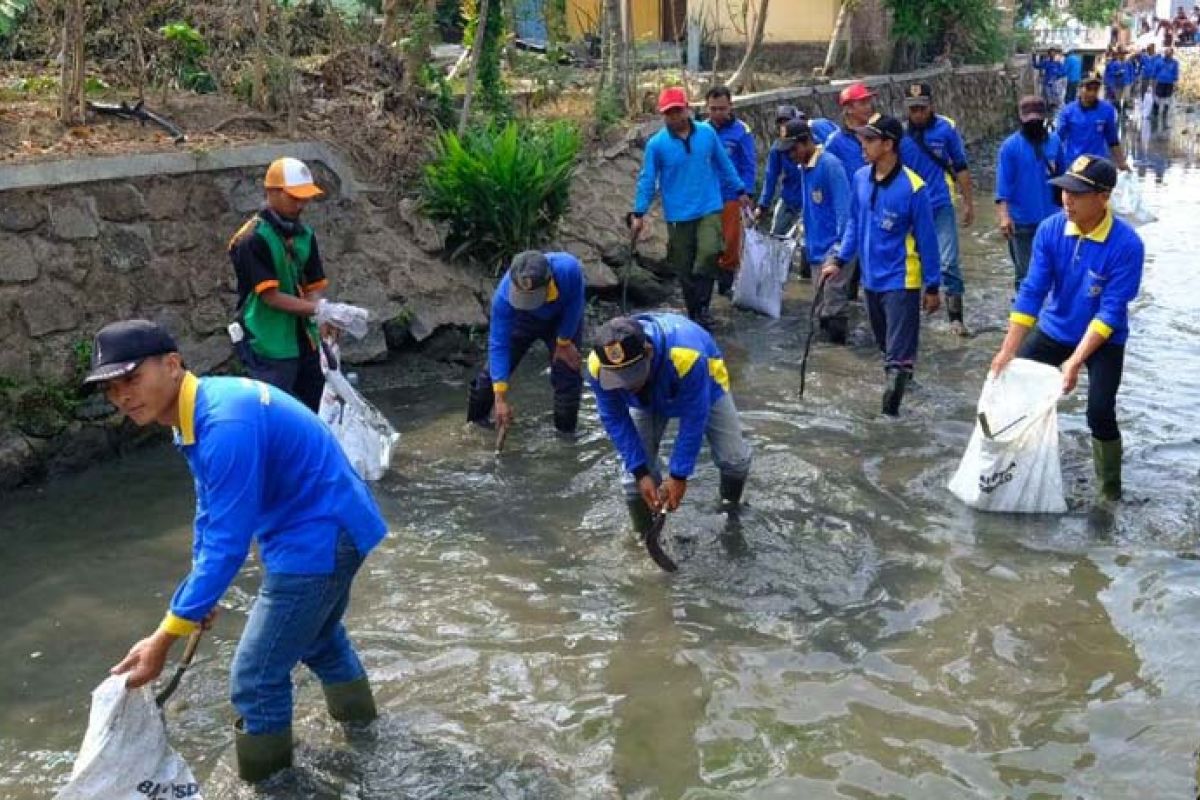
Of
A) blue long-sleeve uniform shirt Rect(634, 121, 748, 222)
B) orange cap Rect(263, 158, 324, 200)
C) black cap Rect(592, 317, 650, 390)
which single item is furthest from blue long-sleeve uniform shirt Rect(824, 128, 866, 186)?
black cap Rect(592, 317, 650, 390)

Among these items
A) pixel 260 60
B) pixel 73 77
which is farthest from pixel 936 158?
pixel 73 77

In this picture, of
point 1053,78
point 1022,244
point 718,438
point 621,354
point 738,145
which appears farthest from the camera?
point 1053,78

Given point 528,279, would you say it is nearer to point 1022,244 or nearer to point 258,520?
point 258,520

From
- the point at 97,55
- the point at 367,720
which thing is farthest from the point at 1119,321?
the point at 97,55

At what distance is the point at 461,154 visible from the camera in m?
10.1

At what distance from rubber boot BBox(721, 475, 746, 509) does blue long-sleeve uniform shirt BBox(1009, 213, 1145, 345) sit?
1.60 meters

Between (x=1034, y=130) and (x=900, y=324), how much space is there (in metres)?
2.62

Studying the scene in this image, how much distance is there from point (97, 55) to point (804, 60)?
13.7 m

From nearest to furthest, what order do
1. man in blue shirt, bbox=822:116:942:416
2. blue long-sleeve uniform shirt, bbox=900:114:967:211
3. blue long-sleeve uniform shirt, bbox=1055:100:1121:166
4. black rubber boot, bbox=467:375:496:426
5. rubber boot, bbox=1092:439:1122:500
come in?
rubber boot, bbox=1092:439:1122:500, man in blue shirt, bbox=822:116:942:416, black rubber boot, bbox=467:375:496:426, blue long-sleeve uniform shirt, bbox=900:114:967:211, blue long-sleeve uniform shirt, bbox=1055:100:1121:166

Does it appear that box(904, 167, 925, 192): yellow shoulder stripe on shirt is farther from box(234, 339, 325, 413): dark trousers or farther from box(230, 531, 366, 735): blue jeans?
box(230, 531, 366, 735): blue jeans

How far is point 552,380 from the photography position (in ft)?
26.3

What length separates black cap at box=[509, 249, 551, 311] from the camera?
6.95 meters

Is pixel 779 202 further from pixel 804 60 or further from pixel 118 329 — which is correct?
pixel 804 60

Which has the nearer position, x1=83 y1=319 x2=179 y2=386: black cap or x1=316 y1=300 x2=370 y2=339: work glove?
x1=83 y1=319 x2=179 y2=386: black cap
